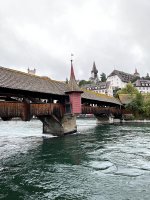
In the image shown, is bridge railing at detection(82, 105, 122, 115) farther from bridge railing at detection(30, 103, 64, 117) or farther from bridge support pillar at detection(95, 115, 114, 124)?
bridge railing at detection(30, 103, 64, 117)

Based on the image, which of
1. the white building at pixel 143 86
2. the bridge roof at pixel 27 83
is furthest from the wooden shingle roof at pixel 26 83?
the white building at pixel 143 86

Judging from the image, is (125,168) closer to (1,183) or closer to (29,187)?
(29,187)

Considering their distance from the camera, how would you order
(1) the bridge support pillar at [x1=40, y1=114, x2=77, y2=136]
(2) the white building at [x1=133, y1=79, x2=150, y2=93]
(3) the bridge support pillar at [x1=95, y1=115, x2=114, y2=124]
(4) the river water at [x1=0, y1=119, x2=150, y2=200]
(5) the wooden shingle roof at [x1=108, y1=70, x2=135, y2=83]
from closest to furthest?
(4) the river water at [x1=0, y1=119, x2=150, y2=200], (1) the bridge support pillar at [x1=40, y1=114, x2=77, y2=136], (3) the bridge support pillar at [x1=95, y1=115, x2=114, y2=124], (2) the white building at [x1=133, y1=79, x2=150, y2=93], (5) the wooden shingle roof at [x1=108, y1=70, x2=135, y2=83]

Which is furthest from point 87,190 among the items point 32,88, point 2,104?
point 32,88

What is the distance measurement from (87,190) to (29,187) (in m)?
2.19

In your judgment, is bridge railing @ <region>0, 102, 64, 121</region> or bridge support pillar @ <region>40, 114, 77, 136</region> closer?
bridge railing @ <region>0, 102, 64, 121</region>

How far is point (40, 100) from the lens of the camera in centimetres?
2430

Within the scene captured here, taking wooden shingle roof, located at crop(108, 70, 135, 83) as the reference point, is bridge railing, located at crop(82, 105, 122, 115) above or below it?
below

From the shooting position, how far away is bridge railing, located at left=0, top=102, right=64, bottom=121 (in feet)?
62.0

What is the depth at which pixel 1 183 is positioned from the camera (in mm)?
9617

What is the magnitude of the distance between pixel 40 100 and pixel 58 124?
11.3 feet

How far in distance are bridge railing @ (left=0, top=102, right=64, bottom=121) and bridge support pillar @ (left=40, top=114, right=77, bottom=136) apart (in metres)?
0.92

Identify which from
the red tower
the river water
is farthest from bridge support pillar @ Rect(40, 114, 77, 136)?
the river water

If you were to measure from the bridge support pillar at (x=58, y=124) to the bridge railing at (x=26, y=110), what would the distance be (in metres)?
0.92
